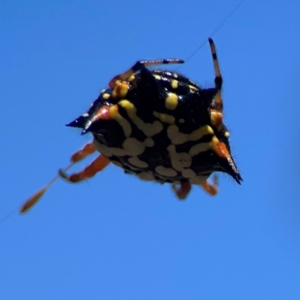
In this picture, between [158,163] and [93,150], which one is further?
[93,150]

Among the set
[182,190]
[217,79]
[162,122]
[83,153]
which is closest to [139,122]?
[162,122]

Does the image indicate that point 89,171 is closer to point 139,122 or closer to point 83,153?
point 83,153

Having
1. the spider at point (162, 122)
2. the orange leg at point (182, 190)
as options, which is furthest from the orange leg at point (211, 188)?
the spider at point (162, 122)

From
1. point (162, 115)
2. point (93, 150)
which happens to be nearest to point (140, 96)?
point (162, 115)

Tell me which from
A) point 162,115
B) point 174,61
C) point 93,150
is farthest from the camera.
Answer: point 93,150

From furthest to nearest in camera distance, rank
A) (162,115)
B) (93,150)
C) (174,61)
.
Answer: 1. (93,150)
2. (174,61)
3. (162,115)

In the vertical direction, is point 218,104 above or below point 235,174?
above

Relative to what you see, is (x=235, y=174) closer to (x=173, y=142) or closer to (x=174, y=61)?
(x=173, y=142)

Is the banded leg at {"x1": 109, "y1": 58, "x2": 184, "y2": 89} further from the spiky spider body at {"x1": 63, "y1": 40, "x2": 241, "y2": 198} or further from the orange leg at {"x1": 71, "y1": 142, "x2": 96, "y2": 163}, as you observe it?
the orange leg at {"x1": 71, "y1": 142, "x2": 96, "y2": 163}
